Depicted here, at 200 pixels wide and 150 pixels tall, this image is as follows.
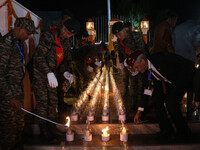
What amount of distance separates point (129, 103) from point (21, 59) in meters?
2.72

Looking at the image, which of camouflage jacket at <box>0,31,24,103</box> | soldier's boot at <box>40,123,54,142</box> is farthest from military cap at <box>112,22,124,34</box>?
soldier's boot at <box>40,123,54,142</box>


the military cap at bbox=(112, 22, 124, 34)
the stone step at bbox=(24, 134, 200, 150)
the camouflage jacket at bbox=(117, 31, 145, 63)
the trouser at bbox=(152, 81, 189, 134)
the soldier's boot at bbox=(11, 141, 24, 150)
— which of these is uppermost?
the military cap at bbox=(112, 22, 124, 34)

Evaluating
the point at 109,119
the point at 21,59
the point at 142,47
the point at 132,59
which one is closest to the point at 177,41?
the point at 142,47

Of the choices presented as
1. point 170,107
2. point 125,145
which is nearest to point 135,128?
point 125,145

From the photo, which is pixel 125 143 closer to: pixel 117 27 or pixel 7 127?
pixel 7 127

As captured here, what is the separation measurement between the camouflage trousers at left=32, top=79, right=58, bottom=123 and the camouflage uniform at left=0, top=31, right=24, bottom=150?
0.89 feet

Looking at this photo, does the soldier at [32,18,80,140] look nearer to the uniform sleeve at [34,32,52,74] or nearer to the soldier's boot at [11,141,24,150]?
the uniform sleeve at [34,32,52,74]

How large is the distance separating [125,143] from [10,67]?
2.02m

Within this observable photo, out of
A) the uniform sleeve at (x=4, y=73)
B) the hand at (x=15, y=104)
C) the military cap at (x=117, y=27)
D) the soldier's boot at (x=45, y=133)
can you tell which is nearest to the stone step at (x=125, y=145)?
the soldier's boot at (x=45, y=133)

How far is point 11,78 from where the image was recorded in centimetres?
280

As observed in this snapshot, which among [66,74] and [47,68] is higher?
[47,68]

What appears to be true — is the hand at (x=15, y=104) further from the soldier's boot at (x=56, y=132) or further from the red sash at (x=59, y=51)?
the red sash at (x=59, y=51)

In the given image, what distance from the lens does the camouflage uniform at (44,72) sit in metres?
2.87

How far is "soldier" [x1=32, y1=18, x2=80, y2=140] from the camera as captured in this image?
9.42ft
